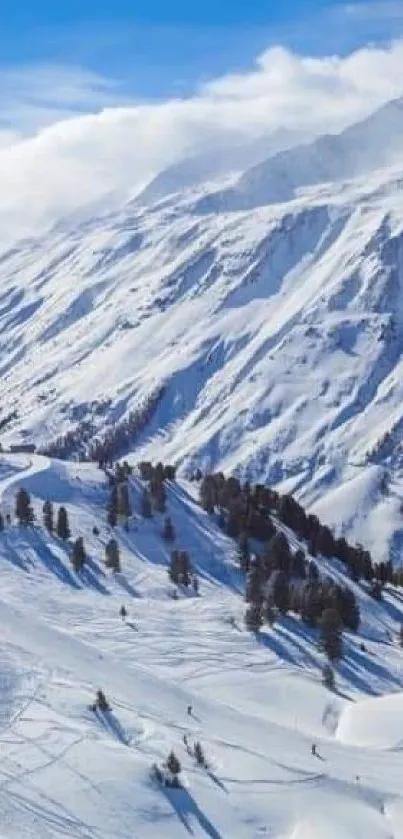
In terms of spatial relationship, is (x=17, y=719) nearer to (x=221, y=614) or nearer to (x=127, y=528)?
(x=221, y=614)

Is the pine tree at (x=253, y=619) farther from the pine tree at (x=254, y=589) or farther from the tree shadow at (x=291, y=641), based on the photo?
the pine tree at (x=254, y=589)

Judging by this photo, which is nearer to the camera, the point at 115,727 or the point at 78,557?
the point at 115,727

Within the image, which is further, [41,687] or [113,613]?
[113,613]

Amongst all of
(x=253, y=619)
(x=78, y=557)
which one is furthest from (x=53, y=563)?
(x=253, y=619)

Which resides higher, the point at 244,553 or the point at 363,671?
the point at 244,553

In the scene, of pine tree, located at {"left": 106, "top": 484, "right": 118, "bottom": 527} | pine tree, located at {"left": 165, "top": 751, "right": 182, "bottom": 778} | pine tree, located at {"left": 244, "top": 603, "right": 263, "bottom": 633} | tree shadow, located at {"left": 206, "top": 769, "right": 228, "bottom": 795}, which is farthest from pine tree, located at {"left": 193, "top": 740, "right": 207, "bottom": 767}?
pine tree, located at {"left": 106, "top": 484, "right": 118, "bottom": 527}

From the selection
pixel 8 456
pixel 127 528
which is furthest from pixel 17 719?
pixel 8 456

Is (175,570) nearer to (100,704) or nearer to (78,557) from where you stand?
(78,557)
